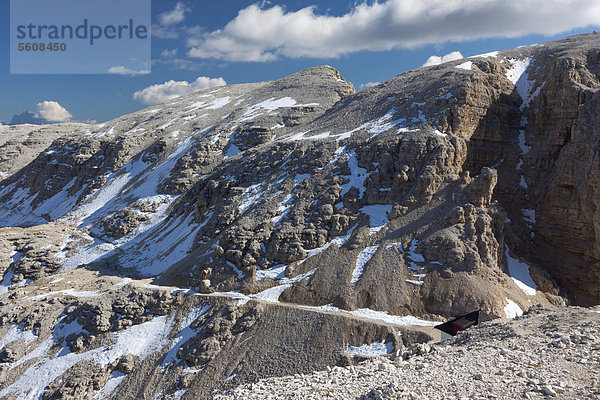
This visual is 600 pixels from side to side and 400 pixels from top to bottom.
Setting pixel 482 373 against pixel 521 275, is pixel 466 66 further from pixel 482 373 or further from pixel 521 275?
pixel 482 373

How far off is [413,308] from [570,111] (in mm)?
28055

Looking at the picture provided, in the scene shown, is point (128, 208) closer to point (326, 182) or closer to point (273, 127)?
point (273, 127)

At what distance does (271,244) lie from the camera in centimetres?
3662

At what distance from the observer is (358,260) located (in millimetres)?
33375

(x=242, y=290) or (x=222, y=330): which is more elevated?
(x=242, y=290)

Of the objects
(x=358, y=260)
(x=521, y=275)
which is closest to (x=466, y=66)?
(x=521, y=275)

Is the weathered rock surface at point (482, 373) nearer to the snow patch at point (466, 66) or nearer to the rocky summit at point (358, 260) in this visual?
the rocky summit at point (358, 260)

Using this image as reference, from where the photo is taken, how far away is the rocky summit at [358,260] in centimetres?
2567

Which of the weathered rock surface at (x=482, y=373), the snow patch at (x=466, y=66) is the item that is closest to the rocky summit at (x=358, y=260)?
the weathered rock surface at (x=482, y=373)

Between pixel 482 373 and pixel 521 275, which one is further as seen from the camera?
pixel 521 275

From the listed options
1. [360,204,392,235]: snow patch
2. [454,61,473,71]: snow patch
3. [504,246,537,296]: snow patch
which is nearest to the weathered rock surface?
[504,246,537,296]: snow patch

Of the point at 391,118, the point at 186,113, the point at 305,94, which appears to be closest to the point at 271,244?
the point at 391,118

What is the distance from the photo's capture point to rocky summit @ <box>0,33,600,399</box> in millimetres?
25672

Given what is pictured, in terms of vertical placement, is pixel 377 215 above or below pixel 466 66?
below
